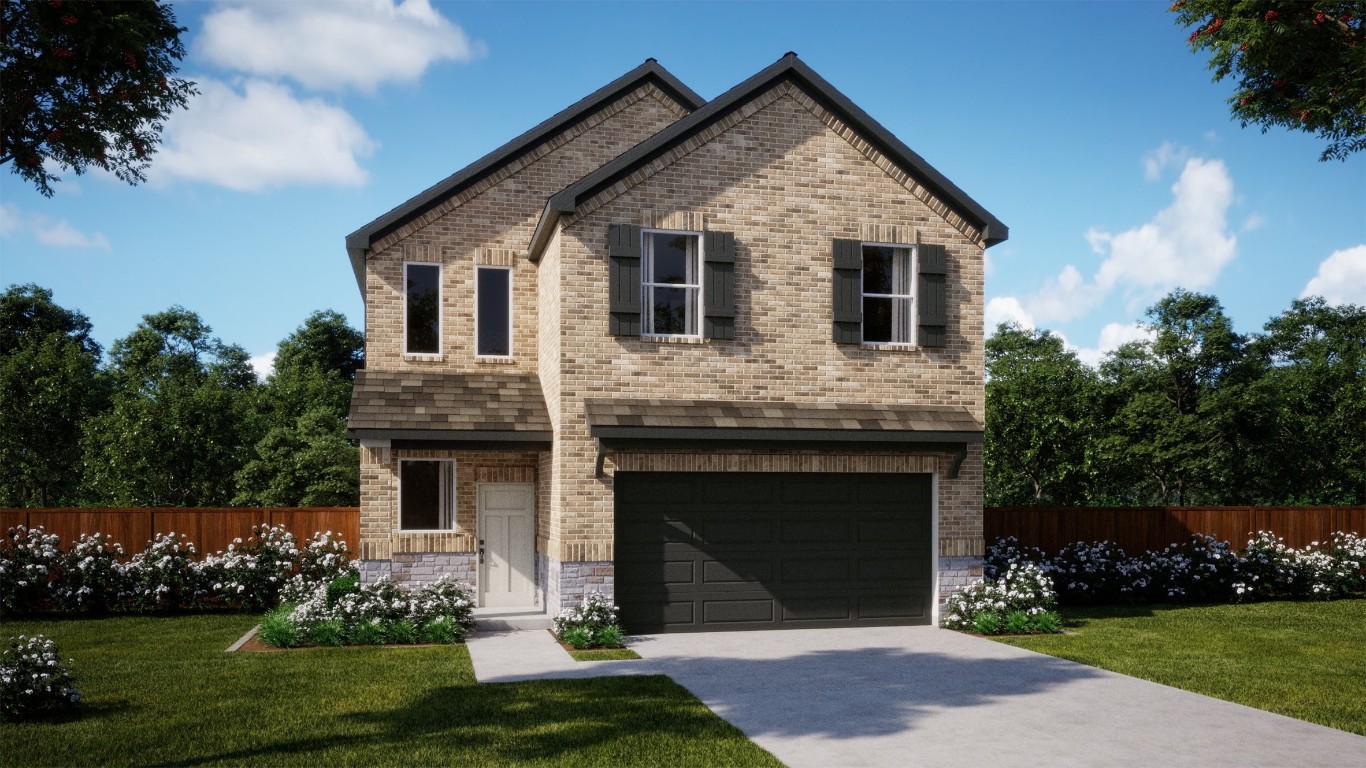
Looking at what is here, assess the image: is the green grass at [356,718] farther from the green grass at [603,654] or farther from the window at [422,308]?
the window at [422,308]

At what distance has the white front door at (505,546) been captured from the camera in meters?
18.3

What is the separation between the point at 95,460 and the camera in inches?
1240

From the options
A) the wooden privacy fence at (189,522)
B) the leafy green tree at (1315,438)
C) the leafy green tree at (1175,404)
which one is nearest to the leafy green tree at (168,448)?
the wooden privacy fence at (189,522)

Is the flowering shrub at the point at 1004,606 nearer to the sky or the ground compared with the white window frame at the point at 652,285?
nearer to the ground

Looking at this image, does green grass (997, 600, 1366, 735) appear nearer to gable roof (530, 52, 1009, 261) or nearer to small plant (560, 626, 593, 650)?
small plant (560, 626, 593, 650)

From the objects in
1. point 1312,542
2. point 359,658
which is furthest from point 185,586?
point 1312,542

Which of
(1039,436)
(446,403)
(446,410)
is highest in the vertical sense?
(446,403)

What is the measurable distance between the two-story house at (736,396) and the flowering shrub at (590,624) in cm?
35

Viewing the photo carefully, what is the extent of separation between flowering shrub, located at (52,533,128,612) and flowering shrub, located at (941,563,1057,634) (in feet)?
46.6

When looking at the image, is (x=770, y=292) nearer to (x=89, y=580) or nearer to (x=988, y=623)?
(x=988, y=623)

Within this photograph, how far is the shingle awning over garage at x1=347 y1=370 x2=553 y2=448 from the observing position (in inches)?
644

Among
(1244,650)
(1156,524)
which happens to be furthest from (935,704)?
(1156,524)

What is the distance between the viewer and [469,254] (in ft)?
61.8

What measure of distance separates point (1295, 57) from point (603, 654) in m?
12.9
